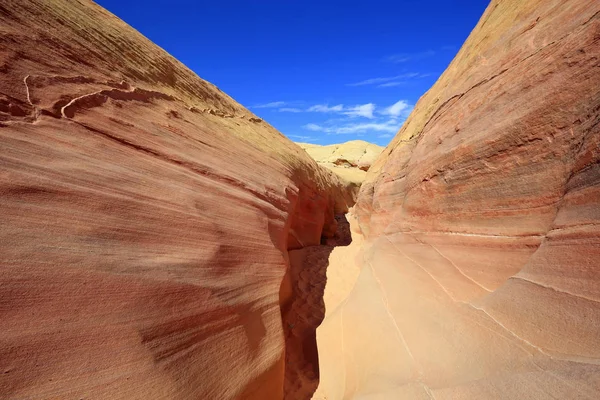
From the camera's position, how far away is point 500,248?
279cm

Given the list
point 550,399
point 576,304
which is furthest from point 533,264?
point 550,399

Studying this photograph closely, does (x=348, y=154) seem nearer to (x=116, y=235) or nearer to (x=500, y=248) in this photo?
(x=500, y=248)

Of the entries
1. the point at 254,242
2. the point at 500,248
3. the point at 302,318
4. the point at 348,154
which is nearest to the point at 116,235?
the point at 254,242

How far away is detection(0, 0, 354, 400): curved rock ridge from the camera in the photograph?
160 centimetres

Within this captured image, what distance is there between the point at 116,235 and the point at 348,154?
83.8 feet

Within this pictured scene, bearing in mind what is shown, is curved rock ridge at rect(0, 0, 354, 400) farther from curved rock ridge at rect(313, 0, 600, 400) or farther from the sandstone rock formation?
the sandstone rock formation

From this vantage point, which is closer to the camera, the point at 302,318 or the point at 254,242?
the point at 254,242

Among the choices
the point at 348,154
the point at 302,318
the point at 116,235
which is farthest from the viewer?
the point at 348,154

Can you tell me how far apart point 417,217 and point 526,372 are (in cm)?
276

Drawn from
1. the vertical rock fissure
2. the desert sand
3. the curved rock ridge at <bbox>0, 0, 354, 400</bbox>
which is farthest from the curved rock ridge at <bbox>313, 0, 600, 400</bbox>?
the curved rock ridge at <bbox>0, 0, 354, 400</bbox>

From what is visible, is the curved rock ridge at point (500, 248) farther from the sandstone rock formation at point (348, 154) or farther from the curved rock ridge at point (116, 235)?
the sandstone rock formation at point (348, 154)

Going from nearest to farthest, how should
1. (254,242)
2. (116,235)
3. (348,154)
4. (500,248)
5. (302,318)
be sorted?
1. (116,235)
2. (500,248)
3. (254,242)
4. (302,318)
5. (348,154)

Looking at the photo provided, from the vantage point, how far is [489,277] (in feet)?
9.02

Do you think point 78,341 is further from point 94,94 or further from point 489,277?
point 489,277
